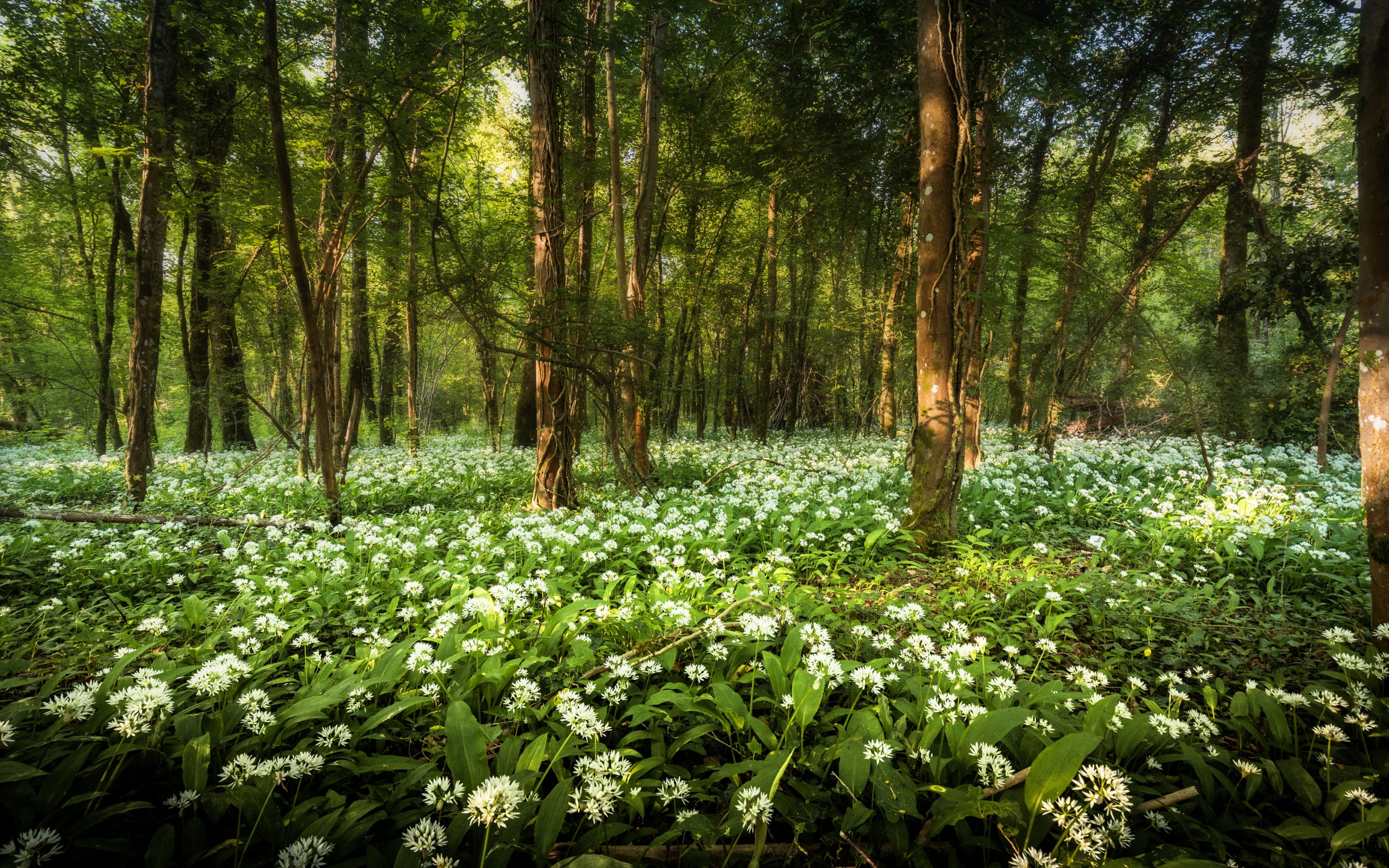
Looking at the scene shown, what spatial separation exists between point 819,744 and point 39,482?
1224 centimetres

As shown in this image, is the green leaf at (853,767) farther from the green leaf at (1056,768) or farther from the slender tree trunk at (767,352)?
the slender tree trunk at (767,352)

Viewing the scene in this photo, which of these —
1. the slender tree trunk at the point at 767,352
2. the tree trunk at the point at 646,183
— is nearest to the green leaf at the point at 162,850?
the tree trunk at the point at 646,183

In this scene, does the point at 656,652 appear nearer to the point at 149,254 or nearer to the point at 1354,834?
the point at 1354,834

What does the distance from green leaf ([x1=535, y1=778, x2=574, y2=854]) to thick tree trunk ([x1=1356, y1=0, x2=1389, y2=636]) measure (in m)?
4.14

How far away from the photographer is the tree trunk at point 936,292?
461 centimetres

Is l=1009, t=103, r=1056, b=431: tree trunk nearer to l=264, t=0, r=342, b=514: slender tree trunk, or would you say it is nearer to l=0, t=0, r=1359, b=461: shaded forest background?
l=0, t=0, r=1359, b=461: shaded forest background

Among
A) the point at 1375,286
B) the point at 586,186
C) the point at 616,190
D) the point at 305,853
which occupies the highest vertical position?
the point at 586,186

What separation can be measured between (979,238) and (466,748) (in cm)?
798

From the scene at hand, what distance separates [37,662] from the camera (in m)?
2.46

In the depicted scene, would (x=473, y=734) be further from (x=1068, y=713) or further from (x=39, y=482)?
(x=39, y=482)


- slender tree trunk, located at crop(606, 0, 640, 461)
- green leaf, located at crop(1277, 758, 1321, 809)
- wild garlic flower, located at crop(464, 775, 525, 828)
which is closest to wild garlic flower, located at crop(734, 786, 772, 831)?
wild garlic flower, located at crop(464, 775, 525, 828)

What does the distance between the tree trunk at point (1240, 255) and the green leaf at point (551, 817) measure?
38.3 feet

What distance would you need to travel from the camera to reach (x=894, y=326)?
30.7ft

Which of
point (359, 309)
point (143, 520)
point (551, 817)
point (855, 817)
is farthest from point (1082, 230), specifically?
point (359, 309)
